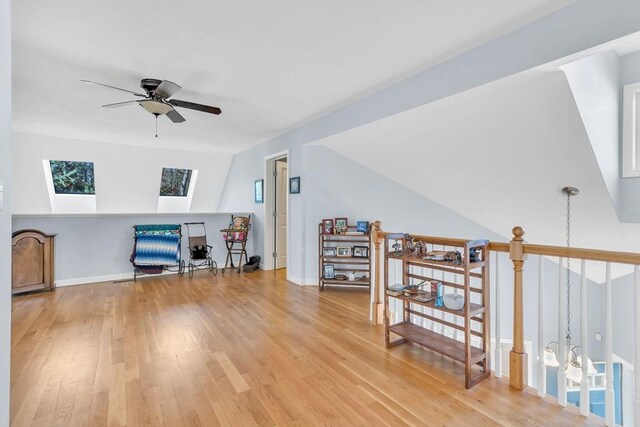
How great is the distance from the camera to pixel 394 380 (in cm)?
216

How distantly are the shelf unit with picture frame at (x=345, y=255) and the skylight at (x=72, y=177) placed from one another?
18.2ft

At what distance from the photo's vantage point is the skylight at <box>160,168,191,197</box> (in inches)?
296

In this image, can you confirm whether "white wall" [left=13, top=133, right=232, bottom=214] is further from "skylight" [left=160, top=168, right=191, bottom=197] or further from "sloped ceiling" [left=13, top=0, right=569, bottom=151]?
"sloped ceiling" [left=13, top=0, right=569, bottom=151]

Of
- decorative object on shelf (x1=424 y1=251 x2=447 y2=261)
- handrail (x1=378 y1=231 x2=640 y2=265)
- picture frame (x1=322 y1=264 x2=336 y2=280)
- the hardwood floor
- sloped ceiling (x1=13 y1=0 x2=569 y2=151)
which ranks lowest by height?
the hardwood floor

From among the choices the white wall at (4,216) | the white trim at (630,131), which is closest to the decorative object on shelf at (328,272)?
the white trim at (630,131)

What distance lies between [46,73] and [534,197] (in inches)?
202

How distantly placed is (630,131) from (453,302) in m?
2.04

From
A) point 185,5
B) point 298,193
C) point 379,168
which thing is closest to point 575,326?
point 379,168

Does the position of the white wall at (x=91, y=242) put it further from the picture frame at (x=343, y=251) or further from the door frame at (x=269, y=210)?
the picture frame at (x=343, y=251)

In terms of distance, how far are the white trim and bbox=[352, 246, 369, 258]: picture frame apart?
2.88m

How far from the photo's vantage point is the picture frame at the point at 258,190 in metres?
5.79

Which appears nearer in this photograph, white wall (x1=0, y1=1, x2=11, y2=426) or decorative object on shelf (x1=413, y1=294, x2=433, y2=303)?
white wall (x1=0, y1=1, x2=11, y2=426)

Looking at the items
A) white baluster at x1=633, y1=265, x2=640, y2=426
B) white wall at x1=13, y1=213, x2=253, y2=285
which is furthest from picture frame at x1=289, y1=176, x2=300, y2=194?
white baluster at x1=633, y1=265, x2=640, y2=426

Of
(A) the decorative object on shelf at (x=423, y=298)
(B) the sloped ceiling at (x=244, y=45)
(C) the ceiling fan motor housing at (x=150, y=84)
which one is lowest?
(A) the decorative object on shelf at (x=423, y=298)
